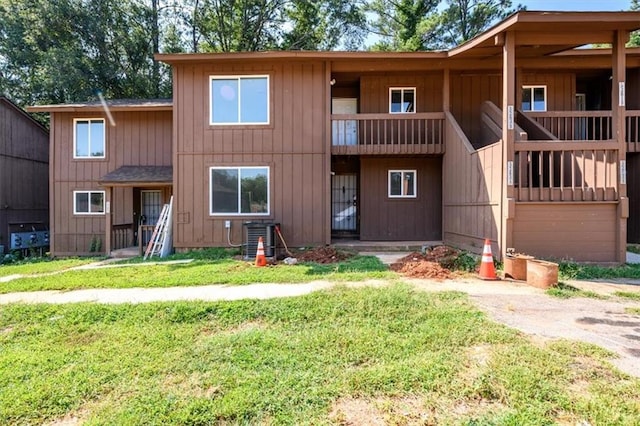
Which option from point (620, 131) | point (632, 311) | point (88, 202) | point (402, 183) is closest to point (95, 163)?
point (88, 202)

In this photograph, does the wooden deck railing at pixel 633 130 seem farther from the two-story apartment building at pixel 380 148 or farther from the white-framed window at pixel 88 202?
the white-framed window at pixel 88 202

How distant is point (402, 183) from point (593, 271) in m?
5.30

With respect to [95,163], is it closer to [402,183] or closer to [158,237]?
[158,237]

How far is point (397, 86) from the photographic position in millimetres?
10391

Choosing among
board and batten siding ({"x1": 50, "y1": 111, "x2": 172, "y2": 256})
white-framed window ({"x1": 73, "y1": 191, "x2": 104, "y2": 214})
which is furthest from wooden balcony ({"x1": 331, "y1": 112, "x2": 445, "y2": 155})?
white-framed window ({"x1": 73, "y1": 191, "x2": 104, "y2": 214})

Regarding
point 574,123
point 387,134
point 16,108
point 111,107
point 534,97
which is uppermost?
point 16,108

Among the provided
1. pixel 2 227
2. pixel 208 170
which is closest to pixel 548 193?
pixel 208 170

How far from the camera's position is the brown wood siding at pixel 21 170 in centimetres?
1269

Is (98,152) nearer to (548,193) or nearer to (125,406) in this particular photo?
(125,406)

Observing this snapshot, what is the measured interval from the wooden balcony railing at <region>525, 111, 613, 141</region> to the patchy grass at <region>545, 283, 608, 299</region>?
5.64 meters

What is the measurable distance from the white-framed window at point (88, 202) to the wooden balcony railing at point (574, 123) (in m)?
13.5

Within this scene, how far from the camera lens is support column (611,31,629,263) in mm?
6566

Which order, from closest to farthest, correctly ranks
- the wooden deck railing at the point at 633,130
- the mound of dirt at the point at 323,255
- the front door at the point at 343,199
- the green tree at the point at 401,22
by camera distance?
the mound of dirt at the point at 323,255 → the wooden deck railing at the point at 633,130 → the front door at the point at 343,199 → the green tree at the point at 401,22

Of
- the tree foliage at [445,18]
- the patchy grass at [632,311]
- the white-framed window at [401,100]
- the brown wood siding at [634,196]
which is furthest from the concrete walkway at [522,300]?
the tree foliage at [445,18]
